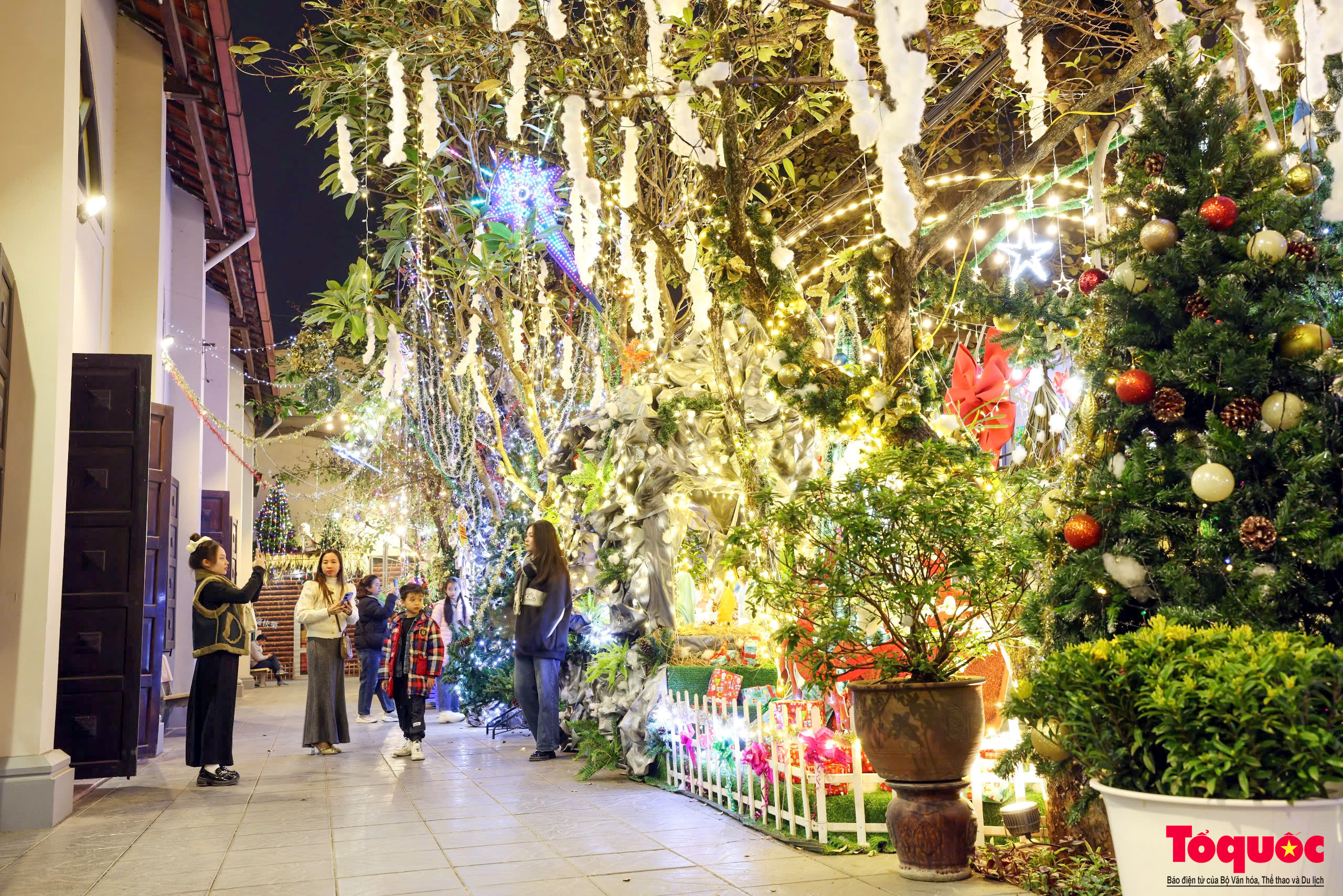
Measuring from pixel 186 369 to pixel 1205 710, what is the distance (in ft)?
46.3

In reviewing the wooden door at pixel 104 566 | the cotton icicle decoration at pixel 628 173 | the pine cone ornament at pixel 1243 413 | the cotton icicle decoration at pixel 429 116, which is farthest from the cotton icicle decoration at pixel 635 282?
the pine cone ornament at pixel 1243 413

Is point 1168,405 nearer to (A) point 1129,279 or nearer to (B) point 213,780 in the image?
(A) point 1129,279

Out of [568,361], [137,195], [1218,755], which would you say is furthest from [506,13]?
[137,195]

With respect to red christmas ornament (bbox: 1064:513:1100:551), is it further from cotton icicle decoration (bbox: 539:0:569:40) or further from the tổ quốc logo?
cotton icicle decoration (bbox: 539:0:569:40)

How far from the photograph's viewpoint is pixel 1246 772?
8.60 feet

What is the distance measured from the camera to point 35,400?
264 inches

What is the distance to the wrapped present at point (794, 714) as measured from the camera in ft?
18.9

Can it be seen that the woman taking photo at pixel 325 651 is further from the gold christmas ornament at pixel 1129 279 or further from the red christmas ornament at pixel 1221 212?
the red christmas ornament at pixel 1221 212

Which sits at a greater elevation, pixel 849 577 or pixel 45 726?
pixel 849 577

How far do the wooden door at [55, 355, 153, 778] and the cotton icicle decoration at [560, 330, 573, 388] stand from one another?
438 cm

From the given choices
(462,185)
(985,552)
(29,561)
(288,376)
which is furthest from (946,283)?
(288,376)

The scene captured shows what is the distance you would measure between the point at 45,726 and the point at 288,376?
7.86 m

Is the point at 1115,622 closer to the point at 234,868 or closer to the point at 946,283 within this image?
the point at 946,283

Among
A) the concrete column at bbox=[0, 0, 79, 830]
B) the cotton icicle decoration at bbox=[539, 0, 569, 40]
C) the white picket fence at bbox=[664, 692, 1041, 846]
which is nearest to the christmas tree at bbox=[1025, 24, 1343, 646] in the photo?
the white picket fence at bbox=[664, 692, 1041, 846]
